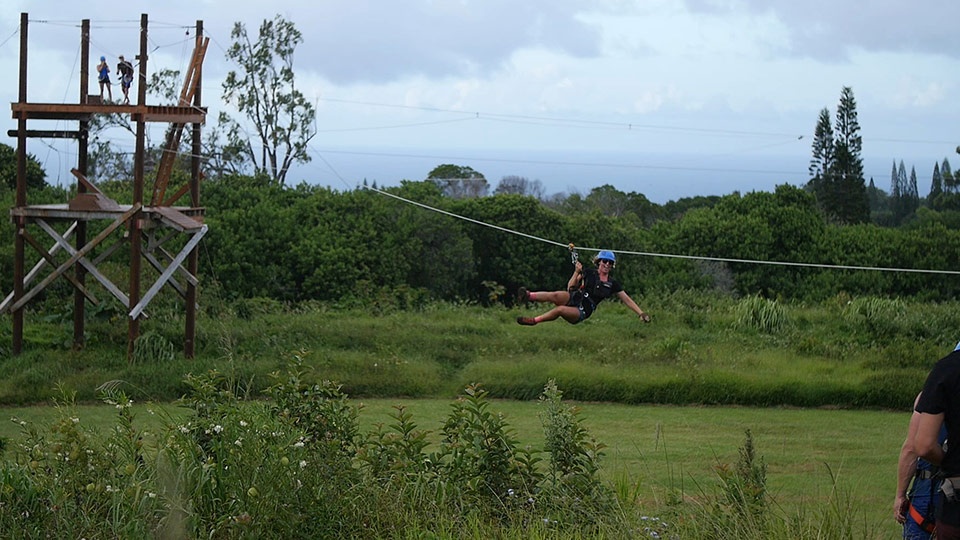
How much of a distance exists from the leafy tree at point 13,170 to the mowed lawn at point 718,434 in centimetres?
1603

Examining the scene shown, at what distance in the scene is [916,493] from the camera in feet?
20.0

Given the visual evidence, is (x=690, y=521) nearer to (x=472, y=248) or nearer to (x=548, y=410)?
(x=548, y=410)

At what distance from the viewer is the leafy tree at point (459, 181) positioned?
42125 millimetres

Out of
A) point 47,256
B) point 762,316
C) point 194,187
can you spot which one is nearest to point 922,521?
point 194,187

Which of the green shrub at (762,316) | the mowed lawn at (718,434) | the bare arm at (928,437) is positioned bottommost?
the mowed lawn at (718,434)

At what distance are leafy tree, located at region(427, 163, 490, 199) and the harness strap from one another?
32718 millimetres

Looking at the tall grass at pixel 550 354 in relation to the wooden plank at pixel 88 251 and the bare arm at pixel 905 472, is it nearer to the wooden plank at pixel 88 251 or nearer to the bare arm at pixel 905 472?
the wooden plank at pixel 88 251

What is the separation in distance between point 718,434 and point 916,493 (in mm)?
9489

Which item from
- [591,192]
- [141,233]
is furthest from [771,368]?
[591,192]

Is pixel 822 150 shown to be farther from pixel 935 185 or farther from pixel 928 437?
pixel 928 437

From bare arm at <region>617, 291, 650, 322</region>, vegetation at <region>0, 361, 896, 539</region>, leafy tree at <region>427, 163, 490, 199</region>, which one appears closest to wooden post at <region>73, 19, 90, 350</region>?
bare arm at <region>617, 291, 650, 322</region>

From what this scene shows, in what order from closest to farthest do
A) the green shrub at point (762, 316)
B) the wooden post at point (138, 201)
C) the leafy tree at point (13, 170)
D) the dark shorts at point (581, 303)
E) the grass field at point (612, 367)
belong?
the dark shorts at point (581, 303) < the grass field at point (612, 367) < the wooden post at point (138, 201) < the green shrub at point (762, 316) < the leafy tree at point (13, 170)

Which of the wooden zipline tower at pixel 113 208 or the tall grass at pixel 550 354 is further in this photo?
the tall grass at pixel 550 354

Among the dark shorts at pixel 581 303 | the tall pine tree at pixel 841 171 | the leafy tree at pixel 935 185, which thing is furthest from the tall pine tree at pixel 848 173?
the dark shorts at pixel 581 303
